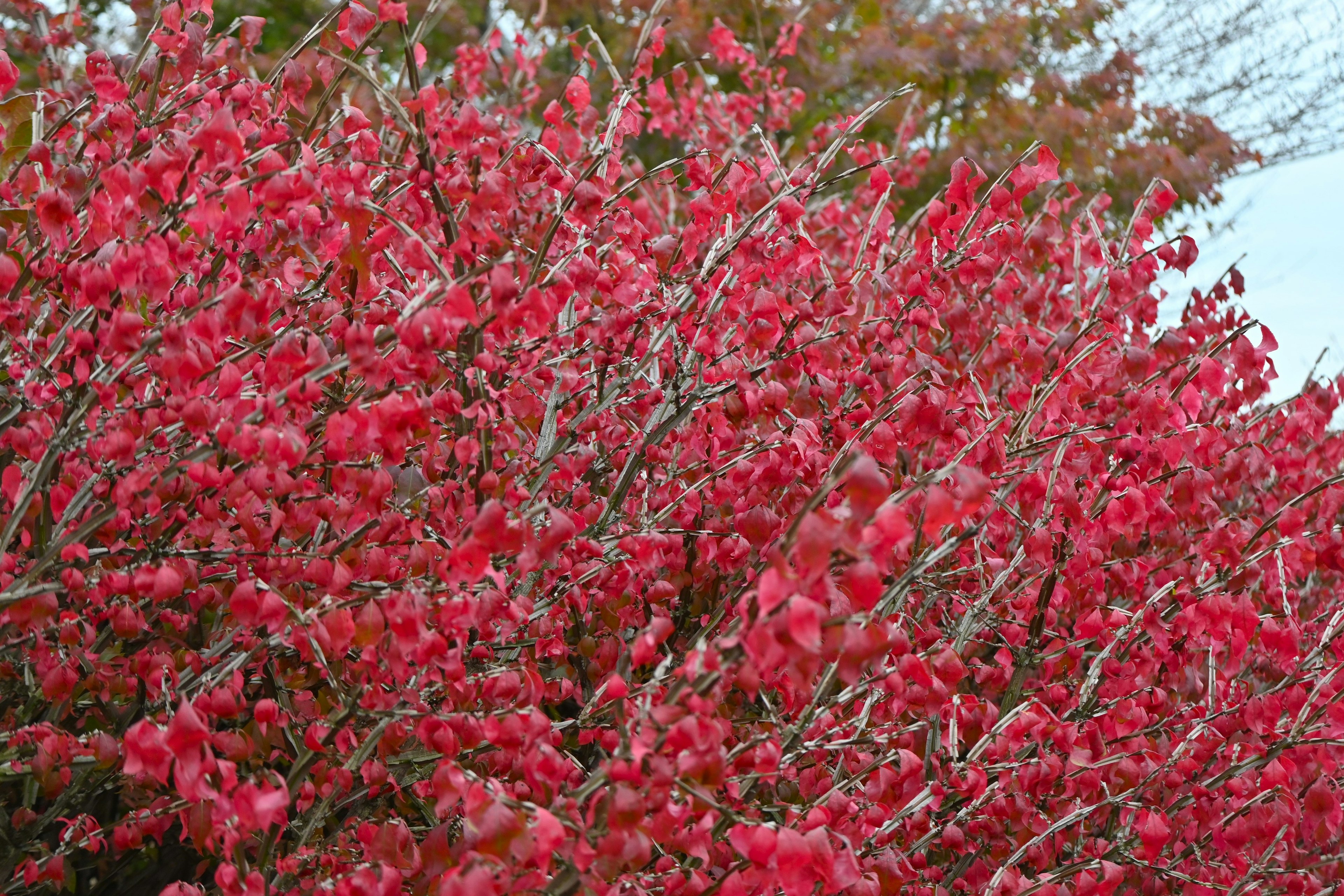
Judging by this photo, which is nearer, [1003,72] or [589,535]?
[589,535]

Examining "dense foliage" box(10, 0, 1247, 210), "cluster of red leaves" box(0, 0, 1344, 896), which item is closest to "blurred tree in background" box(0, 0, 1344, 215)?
"dense foliage" box(10, 0, 1247, 210)

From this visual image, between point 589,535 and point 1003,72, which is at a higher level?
point 1003,72

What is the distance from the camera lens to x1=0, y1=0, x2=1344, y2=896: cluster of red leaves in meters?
1.84

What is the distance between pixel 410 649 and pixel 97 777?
4.13 feet

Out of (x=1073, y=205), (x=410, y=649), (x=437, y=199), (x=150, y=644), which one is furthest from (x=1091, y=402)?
(x=1073, y=205)

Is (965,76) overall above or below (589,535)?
above

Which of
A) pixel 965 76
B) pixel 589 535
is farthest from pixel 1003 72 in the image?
pixel 589 535

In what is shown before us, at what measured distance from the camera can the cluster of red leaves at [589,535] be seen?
184cm

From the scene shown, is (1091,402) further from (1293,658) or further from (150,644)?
(150,644)

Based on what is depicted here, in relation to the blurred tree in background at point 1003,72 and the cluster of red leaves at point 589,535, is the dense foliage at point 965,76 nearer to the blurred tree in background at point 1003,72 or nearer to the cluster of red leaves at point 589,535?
the blurred tree in background at point 1003,72

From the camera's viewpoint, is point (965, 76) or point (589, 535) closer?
point (589, 535)

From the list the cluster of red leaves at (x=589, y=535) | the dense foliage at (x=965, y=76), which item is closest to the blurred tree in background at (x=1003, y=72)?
the dense foliage at (x=965, y=76)

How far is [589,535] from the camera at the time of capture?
291 centimetres

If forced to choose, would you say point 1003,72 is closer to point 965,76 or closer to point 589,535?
point 965,76
